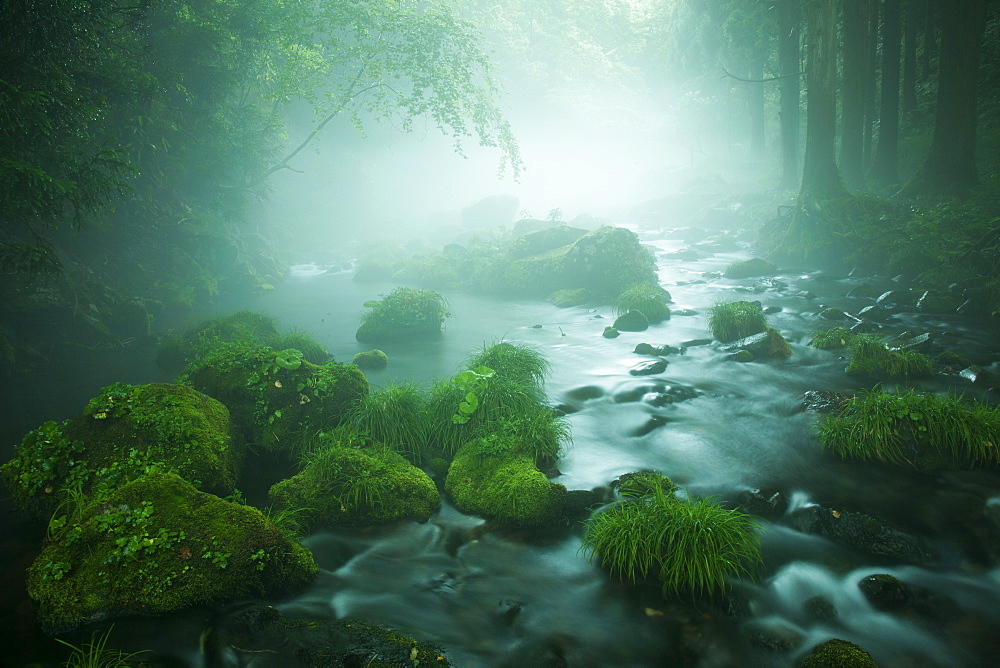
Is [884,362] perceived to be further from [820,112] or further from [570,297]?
[820,112]

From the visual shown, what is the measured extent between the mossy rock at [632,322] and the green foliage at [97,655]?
39.3 feet

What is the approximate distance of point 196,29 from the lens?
15914 mm

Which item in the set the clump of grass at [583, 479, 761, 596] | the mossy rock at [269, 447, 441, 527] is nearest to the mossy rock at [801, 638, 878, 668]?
the clump of grass at [583, 479, 761, 596]

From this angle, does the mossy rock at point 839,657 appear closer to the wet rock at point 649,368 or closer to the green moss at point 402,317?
the wet rock at point 649,368

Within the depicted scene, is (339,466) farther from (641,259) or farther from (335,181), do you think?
(335,181)

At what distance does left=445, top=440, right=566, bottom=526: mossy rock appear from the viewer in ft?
18.0

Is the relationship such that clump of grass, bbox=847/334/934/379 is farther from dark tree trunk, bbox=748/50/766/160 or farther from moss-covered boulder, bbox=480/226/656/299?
dark tree trunk, bbox=748/50/766/160

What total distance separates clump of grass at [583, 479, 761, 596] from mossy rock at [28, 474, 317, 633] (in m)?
2.72

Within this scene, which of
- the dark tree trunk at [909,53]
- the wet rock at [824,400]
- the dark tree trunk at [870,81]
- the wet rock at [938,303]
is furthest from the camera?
the dark tree trunk at [870,81]

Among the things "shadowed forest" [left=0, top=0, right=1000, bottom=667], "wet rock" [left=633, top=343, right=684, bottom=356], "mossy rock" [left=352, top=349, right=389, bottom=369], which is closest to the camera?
"shadowed forest" [left=0, top=0, right=1000, bottom=667]

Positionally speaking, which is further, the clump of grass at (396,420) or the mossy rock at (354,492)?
the clump of grass at (396,420)

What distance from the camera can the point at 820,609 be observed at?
4.20 meters

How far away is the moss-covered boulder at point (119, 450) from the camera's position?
5.29m

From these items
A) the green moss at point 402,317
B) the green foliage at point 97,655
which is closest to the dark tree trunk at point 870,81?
the green moss at point 402,317
